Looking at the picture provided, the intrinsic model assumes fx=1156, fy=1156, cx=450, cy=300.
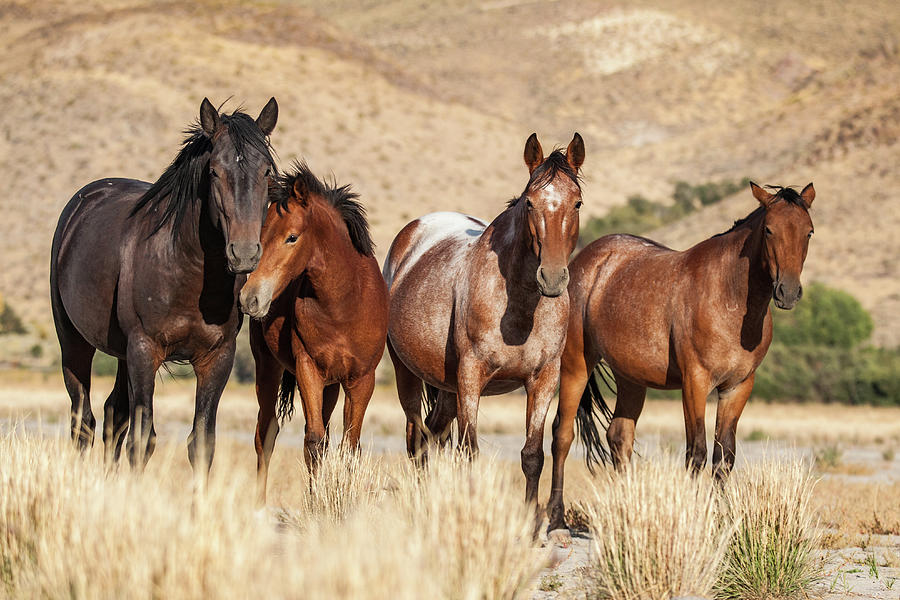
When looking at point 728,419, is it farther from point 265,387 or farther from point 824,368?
point 824,368

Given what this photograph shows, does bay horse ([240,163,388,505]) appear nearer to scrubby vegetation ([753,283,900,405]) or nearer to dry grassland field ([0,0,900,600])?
dry grassland field ([0,0,900,600])

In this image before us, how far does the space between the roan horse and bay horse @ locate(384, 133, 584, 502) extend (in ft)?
3.53

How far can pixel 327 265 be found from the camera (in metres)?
7.83

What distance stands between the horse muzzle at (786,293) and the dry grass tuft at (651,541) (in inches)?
92.2

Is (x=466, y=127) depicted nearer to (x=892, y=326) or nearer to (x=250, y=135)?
(x=892, y=326)

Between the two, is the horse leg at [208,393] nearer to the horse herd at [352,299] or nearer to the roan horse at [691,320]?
the horse herd at [352,299]

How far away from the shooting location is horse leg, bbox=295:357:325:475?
7766mm

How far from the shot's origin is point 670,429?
2209 centimetres

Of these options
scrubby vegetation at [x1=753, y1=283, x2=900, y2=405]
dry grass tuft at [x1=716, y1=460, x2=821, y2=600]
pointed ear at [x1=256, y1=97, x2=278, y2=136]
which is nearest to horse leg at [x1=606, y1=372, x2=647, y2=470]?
dry grass tuft at [x1=716, y1=460, x2=821, y2=600]

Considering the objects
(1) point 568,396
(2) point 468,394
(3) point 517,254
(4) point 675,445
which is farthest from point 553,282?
(4) point 675,445

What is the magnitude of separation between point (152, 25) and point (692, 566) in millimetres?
61865

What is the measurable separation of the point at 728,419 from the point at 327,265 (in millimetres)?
3098

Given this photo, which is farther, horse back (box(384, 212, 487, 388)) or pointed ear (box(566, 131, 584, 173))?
horse back (box(384, 212, 487, 388))

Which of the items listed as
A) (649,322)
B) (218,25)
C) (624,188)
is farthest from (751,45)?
(649,322)
